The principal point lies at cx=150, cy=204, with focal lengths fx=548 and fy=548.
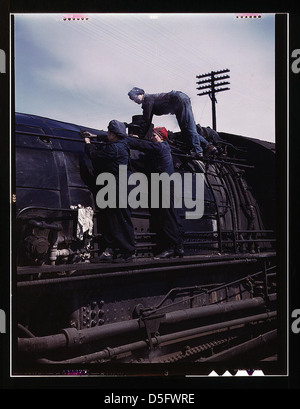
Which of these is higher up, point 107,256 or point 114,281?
point 107,256

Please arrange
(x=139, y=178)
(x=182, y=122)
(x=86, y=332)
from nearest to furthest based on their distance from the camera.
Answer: (x=86, y=332) < (x=139, y=178) < (x=182, y=122)

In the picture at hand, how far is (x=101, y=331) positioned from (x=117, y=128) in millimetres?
1663

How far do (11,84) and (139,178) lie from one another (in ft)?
4.16

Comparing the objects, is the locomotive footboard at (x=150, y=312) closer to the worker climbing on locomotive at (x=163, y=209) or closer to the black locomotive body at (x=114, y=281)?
the black locomotive body at (x=114, y=281)

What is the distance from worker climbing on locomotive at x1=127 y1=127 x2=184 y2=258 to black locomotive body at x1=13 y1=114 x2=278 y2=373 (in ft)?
0.26

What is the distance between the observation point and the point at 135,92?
450 cm

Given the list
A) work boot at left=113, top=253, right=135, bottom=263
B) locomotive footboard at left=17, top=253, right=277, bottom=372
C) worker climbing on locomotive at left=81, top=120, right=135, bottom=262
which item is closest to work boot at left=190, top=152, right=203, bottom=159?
worker climbing on locomotive at left=81, top=120, right=135, bottom=262

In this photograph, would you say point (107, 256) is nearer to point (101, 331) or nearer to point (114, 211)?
point (114, 211)

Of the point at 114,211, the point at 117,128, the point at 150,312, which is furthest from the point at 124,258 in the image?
Answer: the point at 117,128

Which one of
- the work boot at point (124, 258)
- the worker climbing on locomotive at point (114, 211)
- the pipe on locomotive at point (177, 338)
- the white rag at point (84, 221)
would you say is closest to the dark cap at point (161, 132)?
the worker climbing on locomotive at point (114, 211)
